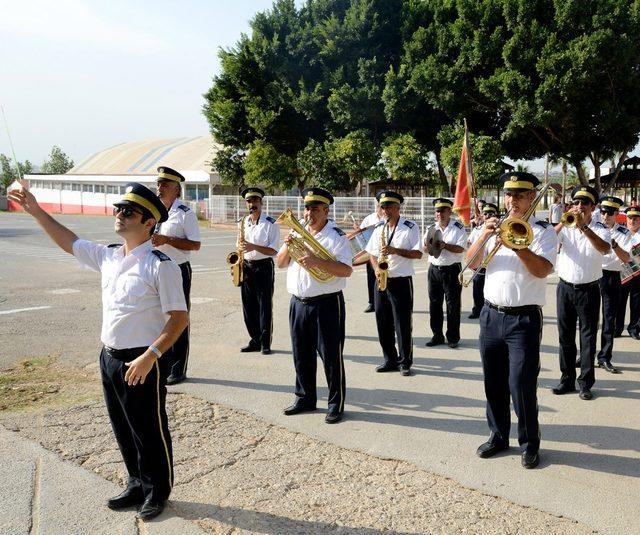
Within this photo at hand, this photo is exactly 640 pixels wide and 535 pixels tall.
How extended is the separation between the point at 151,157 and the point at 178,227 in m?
55.6

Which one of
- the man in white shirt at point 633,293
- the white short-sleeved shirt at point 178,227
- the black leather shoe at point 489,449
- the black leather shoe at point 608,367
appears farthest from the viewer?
the man in white shirt at point 633,293

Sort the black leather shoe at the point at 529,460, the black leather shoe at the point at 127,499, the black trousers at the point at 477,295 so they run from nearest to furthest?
1. the black leather shoe at the point at 127,499
2. the black leather shoe at the point at 529,460
3. the black trousers at the point at 477,295

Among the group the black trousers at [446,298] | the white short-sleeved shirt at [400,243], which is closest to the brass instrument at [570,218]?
the white short-sleeved shirt at [400,243]

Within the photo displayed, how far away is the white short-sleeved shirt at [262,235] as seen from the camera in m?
7.75

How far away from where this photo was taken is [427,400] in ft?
19.4

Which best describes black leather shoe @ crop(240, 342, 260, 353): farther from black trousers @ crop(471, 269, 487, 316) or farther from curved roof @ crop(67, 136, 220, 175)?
curved roof @ crop(67, 136, 220, 175)

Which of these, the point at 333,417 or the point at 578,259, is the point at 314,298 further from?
the point at 578,259

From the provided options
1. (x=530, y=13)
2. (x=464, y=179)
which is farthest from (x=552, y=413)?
(x=530, y=13)

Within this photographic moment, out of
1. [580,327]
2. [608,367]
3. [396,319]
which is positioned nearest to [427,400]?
[396,319]

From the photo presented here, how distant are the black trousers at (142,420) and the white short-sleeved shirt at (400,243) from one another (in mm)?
3903

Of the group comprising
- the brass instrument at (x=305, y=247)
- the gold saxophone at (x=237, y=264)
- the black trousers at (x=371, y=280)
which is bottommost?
the black trousers at (x=371, y=280)

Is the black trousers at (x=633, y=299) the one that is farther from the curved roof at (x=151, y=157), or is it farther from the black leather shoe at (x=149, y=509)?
the curved roof at (x=151, y=157)

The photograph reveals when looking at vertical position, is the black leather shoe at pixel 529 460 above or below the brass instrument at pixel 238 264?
below

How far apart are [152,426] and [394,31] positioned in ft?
95.9
